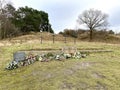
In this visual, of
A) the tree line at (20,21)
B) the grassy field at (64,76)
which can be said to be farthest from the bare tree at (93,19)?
the grassy field at (64,76)

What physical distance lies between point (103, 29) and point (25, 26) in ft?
46.4

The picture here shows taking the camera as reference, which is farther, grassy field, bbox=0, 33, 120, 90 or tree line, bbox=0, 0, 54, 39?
tree line, bbox=0, 0, 54, 39

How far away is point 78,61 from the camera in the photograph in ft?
57.2

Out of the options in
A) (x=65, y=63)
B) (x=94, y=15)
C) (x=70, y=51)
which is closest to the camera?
(x=65, y=63)

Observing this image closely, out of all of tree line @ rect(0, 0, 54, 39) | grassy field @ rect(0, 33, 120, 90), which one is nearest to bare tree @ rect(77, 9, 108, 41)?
tree line @ rect(0, 0, 54, 39)

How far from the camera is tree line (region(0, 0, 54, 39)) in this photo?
47719 millimetres

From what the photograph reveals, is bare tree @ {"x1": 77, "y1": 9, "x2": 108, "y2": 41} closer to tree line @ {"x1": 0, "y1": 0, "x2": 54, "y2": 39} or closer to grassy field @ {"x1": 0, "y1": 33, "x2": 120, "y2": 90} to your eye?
tree line @ {"x1": 0, "y1": 0, "x2": 54, "y2": 39}

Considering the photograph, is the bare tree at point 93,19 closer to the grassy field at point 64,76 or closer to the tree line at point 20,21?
the tree line at point 20,21

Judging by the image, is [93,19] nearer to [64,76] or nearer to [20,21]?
[20,21]

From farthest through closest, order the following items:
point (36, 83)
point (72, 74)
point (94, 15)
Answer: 1. point (94, 15)
2. point (72, 74)
3. point (36, 83)

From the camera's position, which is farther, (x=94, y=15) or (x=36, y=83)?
(x=94, y=15)

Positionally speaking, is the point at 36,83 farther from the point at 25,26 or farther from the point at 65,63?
the point at 25,26

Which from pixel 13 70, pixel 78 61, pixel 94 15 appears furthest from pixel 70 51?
pixel 94 15

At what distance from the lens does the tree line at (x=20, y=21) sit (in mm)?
47719
